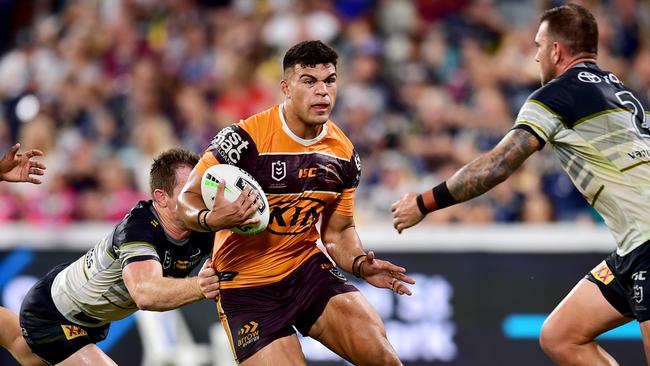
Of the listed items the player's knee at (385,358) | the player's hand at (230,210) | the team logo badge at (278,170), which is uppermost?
the team logo badge at (278,170)

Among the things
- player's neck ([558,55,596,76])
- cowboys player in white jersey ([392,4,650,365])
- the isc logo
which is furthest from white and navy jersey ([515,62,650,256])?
the isc logo

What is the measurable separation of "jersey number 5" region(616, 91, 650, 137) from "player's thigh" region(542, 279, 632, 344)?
107cm

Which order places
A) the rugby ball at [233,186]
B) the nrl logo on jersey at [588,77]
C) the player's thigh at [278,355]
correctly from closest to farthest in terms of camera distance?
1. the rugby ball at [233,186]
2. the nrl logo on jersey at [588,77]
3. the player's thigh at [278,355]

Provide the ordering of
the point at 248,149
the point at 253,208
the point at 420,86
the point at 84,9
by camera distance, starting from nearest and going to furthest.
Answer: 1. the point at 253,208
2. the point at 248,149
3. the point at 420,86
4. the point at 84,9

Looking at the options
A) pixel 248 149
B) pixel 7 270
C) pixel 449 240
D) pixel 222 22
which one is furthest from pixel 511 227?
pixel 222 22

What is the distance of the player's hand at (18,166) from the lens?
7.33 m

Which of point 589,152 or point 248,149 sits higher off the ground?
point 248,149

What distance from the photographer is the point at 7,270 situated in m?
10.6

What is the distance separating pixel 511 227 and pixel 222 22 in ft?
20.6

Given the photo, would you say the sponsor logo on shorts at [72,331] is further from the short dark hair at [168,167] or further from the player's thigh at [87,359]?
the short dark hair at [168,167]

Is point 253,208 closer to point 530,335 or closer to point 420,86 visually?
point 530,335

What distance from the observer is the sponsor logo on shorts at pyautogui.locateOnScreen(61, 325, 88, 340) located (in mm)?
7391

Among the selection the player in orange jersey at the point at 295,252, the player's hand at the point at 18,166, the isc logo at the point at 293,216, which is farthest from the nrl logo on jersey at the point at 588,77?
the player's hand at the point at 18,166

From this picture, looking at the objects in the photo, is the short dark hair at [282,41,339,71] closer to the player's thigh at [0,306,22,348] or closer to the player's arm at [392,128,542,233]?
the player's arm at [392,128,542,233]
